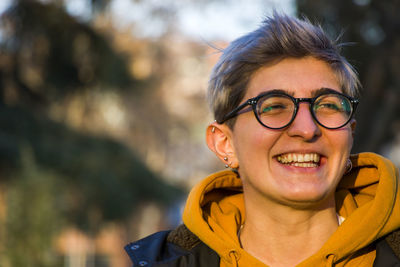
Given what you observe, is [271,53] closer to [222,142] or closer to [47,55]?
[222,142]

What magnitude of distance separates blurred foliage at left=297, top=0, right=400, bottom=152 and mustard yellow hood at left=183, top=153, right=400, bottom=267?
492 cm

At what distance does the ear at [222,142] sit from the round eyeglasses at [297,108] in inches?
9.0

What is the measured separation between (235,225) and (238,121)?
0.45 meters

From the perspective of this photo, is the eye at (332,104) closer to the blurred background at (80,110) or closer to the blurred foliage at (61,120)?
the blurred background at (80,110)

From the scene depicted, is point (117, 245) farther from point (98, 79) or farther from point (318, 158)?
point (318, 158)

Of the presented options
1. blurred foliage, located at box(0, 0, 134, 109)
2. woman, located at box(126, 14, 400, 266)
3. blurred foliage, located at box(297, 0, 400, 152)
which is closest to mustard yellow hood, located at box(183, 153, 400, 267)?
woman, located at box(126, 14, 400, 266)

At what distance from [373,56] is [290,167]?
5.71 metres

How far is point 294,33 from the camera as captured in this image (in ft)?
7.32

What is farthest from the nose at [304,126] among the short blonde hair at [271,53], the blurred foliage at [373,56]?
the blurred foliage at [373,56]

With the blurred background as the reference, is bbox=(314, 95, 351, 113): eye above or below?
below

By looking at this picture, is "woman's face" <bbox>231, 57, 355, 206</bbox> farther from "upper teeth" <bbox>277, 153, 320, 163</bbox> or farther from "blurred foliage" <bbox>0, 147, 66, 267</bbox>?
"blurred foliage" <bbox>0, 147, 66, 267</bbox>

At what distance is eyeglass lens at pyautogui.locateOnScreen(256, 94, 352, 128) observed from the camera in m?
2.12

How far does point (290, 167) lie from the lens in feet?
6.92

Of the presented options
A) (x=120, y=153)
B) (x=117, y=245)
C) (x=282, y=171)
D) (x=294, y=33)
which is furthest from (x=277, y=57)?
(x=117, y=245)
